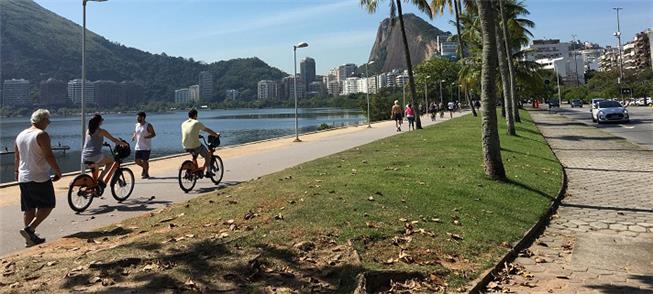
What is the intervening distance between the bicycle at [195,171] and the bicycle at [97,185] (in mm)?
988

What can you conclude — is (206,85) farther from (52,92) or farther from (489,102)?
(489,102)

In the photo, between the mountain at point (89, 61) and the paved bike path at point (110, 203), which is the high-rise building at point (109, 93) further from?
the paved bike path at point (110, 203)

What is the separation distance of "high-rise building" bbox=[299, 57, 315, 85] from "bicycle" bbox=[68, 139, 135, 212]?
447 feet

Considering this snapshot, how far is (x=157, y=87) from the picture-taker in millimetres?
106438

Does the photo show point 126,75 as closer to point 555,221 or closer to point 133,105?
point 133,105

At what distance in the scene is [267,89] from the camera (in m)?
132

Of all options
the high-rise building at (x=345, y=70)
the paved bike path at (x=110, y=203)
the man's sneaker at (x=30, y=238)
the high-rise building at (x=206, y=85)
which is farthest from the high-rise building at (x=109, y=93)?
the high-rise building at (x=345, y=70)

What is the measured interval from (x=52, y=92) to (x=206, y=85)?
2736 inches

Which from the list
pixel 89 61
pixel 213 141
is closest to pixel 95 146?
pixel 213 141

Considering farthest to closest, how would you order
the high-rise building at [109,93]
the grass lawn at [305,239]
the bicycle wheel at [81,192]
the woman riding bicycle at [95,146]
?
the high-rise building at [109,93]
the woman riding bicycle at [95,146]
the bicycle wheel at [81,192]
the grass lawn at [305,239]

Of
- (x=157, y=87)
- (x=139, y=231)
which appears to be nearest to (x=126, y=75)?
(x=157, y=87)

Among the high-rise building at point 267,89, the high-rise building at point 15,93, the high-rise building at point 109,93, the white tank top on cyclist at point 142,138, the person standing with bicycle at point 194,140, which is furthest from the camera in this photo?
the high-rise building at point 267,89

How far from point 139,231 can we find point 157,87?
10550 cm

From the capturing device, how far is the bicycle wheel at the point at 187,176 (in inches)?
413
